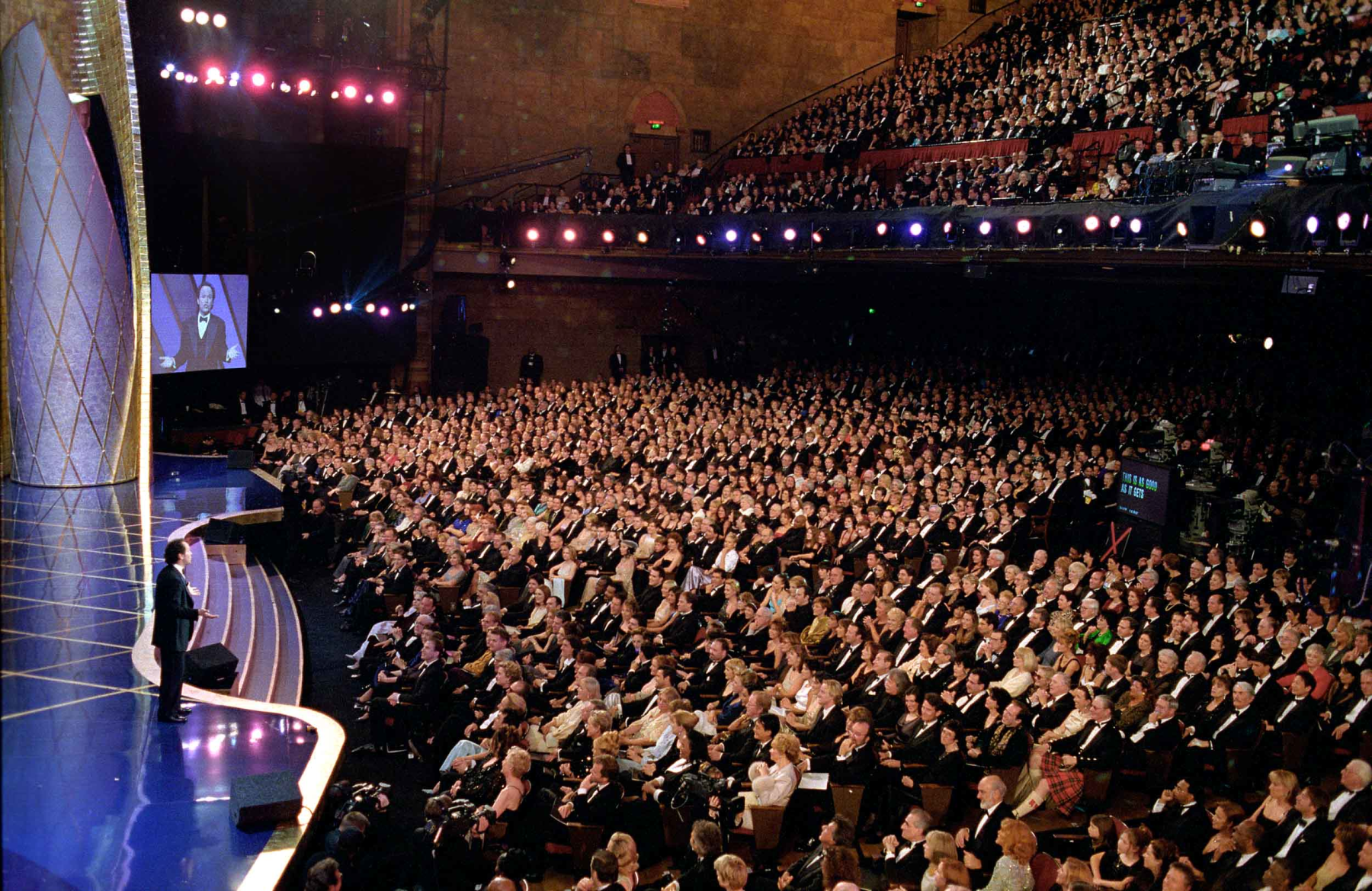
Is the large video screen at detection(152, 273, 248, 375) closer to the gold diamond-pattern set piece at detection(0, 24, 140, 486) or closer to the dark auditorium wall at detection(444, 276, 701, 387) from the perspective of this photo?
the dark auditorium wall at detection(444, 276, 701, 387)

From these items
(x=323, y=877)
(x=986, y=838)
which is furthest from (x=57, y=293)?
(x=986, y=838)

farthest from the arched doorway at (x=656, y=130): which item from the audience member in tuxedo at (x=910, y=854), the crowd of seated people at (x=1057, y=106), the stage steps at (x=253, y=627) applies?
the audience member in tuxedo at (x=910, y=854)

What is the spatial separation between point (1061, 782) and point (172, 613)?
5472mm

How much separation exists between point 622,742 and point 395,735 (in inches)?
88.5

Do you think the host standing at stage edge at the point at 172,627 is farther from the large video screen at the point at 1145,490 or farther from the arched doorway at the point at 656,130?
the arched doorway at the point at 656,130

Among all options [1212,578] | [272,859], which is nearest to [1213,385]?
[1212,578]

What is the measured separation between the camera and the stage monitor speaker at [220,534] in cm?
1207

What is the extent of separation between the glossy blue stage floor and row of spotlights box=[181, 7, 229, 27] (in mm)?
10379

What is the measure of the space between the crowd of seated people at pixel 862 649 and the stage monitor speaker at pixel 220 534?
4.39 ft

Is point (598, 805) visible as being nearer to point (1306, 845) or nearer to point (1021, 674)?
point (1021, 674)

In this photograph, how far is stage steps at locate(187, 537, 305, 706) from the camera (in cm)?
960

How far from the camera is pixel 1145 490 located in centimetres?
1220

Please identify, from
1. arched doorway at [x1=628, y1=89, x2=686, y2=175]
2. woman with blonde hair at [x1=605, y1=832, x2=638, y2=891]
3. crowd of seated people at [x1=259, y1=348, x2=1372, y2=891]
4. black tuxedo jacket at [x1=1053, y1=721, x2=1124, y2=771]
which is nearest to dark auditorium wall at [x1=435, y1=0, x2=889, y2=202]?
arched doorway at [x1=628, y1=89, x2=686, y2=175]

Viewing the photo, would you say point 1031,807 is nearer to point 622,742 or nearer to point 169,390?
point 622,742
